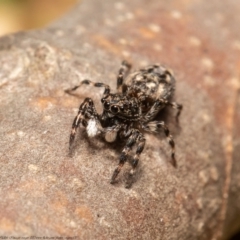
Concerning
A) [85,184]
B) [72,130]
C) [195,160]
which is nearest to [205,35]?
[195,160]

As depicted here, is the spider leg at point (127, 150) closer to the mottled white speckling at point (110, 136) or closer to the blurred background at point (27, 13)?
the mottled white speckling at point (110, 136)

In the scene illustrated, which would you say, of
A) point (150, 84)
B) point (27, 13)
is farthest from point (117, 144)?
point (27, 13)

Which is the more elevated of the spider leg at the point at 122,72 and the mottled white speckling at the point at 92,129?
the spider leg at the point at 122,72

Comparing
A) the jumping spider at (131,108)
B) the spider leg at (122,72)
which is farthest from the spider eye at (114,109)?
the spider leg at (122,72)

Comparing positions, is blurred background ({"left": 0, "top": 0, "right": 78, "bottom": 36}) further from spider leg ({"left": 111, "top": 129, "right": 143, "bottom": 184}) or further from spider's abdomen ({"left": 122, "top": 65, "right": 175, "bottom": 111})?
spider leg ({"left": 111, "top": 129, "right": 143, "bottom": 184})

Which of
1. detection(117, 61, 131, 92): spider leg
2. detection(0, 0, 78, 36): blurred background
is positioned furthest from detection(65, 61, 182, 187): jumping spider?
detection(0, 0, 78, 36): blurred background

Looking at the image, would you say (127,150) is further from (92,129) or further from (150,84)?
(150,84)
